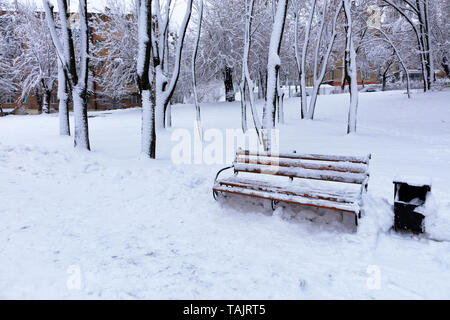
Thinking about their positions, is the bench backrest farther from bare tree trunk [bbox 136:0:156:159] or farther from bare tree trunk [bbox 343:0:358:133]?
bare tree trunk [bbox 343:0:358:133]

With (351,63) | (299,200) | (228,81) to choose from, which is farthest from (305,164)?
(228,81)

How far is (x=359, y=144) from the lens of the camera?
9.42 meters

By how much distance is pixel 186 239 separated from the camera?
3.94m

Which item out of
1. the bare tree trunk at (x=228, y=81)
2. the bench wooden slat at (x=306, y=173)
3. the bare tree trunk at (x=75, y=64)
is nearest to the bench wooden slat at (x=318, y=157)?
the bench wooden slat at (x=306, y=173)

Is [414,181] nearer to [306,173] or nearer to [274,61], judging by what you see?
[306,173]

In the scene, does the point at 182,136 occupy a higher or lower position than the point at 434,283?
higher

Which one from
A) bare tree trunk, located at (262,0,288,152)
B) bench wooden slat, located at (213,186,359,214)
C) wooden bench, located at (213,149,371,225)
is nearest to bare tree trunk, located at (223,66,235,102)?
bare tree trunk, located at (262,0,288,152)

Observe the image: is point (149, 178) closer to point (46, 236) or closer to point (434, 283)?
point (46, 236)

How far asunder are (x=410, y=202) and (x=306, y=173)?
1.37 meters

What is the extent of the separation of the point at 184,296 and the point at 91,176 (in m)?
4.17

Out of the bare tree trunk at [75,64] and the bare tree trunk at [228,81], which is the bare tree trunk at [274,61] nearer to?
the bare tree trunk at [75,64]

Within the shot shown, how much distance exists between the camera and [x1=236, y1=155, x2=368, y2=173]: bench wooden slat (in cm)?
438

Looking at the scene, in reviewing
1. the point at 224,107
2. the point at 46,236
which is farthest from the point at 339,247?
the point at 224,107

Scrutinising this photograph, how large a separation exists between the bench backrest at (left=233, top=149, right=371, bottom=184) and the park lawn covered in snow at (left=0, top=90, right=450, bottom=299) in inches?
19.5
